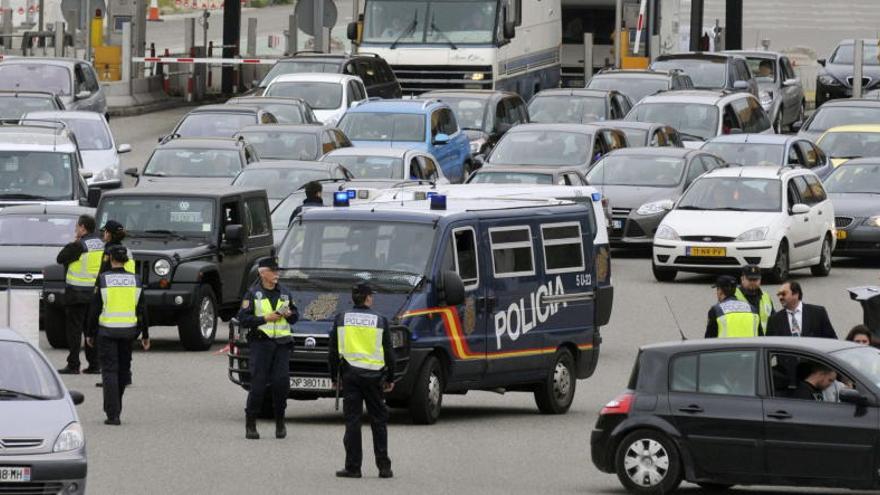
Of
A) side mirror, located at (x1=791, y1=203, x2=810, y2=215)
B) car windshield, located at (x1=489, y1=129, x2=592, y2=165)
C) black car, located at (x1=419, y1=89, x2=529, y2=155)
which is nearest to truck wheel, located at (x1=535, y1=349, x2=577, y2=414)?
side mirror, located at (x1=791, y1=203, x2=810, y2=215)

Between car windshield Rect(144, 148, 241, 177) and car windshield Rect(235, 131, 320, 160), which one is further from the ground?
car windshield Rect(235, 131, 320, 160)

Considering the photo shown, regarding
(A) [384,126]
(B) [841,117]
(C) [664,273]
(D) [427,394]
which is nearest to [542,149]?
(A) [384,126]

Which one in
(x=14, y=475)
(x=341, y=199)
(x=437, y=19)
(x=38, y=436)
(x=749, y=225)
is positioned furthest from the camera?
(x=437, y=19)

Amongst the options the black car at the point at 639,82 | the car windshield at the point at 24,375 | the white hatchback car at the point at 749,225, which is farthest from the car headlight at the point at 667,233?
the car windshield at the point at 24,375

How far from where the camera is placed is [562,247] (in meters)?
20.9

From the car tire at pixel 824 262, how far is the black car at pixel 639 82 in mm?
12302

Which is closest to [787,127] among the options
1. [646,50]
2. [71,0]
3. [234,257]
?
[646,50]

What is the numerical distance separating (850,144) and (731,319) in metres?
21.3

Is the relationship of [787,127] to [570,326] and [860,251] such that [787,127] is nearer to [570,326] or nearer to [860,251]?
[860,251]

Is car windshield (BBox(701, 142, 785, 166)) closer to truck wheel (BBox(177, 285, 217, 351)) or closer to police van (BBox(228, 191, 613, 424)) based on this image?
truck wheel (BBox(177, 285, 217, 351))

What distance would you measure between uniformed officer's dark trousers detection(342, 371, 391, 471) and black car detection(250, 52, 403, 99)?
26.4 m

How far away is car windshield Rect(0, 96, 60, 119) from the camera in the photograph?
3866 cm

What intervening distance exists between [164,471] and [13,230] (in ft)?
33.5

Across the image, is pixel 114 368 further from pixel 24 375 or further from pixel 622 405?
pixel 622 405
